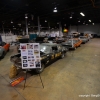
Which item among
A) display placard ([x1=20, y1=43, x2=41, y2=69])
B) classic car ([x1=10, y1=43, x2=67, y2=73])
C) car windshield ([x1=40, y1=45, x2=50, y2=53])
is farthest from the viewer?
car windshield ([x1=40, y1=45, x2=50, y2=53])

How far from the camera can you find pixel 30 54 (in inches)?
137

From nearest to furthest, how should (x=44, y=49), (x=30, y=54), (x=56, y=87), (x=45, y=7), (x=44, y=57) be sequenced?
(x=30, y=54) → (x=56, y=87) → (x=44, y=57) → (x=44, y=49) → (x=45, y=7)

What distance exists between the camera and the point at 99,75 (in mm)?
4523

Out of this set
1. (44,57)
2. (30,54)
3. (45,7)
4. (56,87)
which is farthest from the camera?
(45,7)

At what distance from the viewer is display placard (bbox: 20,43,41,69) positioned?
343 centimetres

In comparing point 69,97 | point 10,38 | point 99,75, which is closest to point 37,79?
point 69,97

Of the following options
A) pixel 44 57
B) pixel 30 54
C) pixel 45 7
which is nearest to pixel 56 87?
pixel 30 54

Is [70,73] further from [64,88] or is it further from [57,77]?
[64,88]

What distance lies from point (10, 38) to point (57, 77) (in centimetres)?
1534

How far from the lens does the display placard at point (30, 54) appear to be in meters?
3.43

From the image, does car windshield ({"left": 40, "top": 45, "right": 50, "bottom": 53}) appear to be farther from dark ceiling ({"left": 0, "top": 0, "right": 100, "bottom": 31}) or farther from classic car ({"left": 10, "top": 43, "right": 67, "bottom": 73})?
dark ceiling ({"left": 0, "top": 0, "right": 100, "bottom": 31})

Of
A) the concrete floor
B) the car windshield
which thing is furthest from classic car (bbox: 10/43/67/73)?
the concrete floor

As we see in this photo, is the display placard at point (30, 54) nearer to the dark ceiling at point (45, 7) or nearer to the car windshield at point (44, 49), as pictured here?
the car windshield at point (44, 49)

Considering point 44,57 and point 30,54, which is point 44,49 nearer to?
point 44,57
